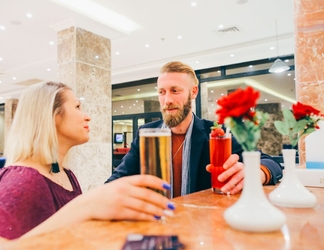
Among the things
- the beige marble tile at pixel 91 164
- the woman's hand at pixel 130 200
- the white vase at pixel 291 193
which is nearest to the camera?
the woman's hand at pixel 130 200

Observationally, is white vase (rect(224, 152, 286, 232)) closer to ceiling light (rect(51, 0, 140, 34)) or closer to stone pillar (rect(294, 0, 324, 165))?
stone pillar (rect(294, 0, 324, 165))

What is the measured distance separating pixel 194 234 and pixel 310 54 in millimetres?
2314

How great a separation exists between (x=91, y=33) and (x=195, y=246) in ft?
17.0

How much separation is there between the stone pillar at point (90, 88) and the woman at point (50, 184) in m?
3.29

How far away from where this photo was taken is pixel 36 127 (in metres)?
1.35

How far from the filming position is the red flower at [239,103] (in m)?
0.59

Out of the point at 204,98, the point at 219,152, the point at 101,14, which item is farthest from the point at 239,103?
the point at 204,98

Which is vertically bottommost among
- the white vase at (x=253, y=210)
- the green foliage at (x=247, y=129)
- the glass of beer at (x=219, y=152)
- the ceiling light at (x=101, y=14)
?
the white vase at (x=253, y=210)

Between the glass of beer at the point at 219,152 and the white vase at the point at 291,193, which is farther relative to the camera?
the glass of beer at the point at 219,152

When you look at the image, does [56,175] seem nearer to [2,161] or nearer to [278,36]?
[2,161]

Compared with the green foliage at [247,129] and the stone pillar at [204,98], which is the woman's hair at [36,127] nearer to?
the green foliage at [247,129]

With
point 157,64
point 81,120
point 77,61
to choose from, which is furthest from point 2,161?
point 157,64

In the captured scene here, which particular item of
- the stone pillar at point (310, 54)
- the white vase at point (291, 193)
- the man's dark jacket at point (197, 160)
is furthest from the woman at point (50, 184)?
the stone pillar at point (310, 54)

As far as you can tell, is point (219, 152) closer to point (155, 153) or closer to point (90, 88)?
point (155, 153)
